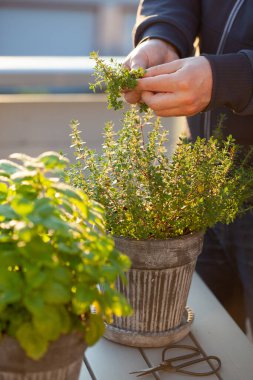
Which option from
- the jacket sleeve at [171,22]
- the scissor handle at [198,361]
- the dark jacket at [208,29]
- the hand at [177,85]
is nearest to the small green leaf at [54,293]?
the scissor handle at [198,361]

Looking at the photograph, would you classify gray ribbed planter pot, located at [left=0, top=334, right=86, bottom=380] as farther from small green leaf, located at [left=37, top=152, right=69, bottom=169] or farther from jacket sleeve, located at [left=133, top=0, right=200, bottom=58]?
jacket sleeve, located at [left=133, top=0, right=200, bottom=58]

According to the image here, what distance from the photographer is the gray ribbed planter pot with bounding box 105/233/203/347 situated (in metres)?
1.34

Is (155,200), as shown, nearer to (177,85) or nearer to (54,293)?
(177,85)

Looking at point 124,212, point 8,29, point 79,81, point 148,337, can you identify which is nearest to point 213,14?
point 124,212

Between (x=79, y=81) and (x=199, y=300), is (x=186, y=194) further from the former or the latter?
(x=79, y=81)

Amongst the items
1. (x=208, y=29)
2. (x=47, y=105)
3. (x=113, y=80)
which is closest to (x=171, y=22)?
(x=208, y=29)

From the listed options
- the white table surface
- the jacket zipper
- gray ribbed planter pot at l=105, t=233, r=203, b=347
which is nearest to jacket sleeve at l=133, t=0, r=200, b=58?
the jacket zipper

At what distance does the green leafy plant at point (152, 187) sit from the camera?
1.32 metres

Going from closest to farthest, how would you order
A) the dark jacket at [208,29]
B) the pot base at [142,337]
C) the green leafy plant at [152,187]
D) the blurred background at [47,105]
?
the green leafy plant at [152,187] → the pot base at [142,337] → the dark jacket at [208,29] → the blurred background at [47,105]

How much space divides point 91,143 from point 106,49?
6180 millimetres

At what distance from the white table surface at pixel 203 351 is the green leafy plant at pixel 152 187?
0.27 m

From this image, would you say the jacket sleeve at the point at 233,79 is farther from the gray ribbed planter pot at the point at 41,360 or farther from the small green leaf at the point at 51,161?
the gray ribbed planter pot at the point at 41,360

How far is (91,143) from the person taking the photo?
3.49m

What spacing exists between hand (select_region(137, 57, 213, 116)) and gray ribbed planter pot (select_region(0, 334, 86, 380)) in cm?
67
